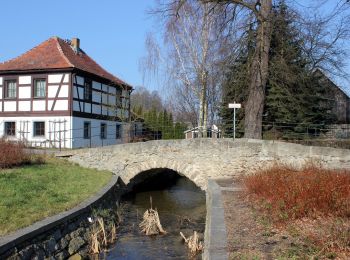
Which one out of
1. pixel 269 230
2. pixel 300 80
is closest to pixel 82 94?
pixel 300 80

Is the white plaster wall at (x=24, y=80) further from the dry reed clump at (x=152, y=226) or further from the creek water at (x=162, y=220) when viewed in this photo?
the dry reed clump at (x=152, y=226)

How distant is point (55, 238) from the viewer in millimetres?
9375

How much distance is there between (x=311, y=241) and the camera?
6.31m

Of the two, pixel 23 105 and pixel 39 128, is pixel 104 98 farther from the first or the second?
pixel 23 105

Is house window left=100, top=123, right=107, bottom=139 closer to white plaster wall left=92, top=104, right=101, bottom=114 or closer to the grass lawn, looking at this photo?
white plaster wall left=92, top=104, right=101, bottom=114

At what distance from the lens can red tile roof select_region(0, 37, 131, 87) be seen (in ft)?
97.7

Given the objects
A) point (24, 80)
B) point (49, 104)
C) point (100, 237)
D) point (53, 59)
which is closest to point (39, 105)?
point (49, 104)

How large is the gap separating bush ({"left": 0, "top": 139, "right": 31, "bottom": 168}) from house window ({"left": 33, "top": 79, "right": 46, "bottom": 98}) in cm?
1231

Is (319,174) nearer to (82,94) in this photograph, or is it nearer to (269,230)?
(269,230)

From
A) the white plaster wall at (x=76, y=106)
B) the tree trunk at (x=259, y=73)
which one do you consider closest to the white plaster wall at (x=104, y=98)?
the white plaster wall at (x=76, y=106)

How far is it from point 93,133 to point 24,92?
514 cm

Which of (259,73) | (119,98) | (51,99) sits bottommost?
(51,99)

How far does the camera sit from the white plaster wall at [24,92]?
3009cm

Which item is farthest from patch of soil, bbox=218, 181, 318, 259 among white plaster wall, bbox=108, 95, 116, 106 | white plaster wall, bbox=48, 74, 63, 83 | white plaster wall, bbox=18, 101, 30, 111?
white plaster wall, bbox=108, 95, 116, 106
